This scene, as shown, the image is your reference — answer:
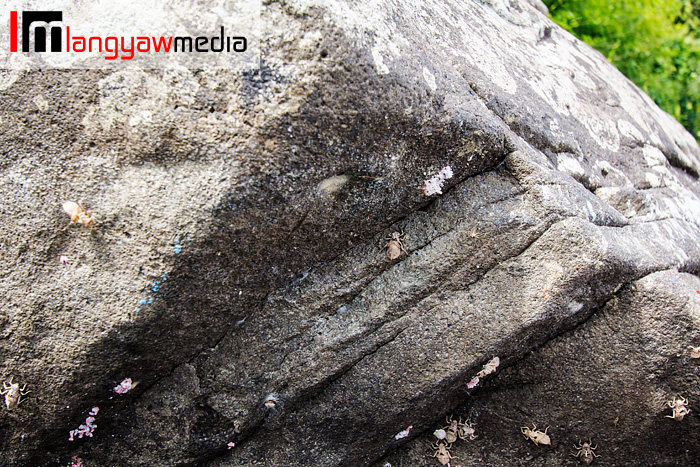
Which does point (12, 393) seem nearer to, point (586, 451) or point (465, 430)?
point (465, 430)

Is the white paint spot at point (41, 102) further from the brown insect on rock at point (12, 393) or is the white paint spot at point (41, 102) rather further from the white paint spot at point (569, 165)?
the white paint spot at point (569, 165)

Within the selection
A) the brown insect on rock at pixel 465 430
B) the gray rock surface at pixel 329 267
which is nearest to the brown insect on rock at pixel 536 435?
the gray rock surface at pixel 329 267

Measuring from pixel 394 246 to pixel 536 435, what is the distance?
1.49 metres

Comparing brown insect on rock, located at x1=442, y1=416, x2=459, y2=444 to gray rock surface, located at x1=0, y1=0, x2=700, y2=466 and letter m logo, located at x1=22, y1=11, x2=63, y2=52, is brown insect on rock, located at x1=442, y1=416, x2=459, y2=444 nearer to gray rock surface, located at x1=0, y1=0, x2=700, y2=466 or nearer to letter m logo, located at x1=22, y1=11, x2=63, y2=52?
gray rock surface, located at x1=0, y1=0, x2=700, y2=466

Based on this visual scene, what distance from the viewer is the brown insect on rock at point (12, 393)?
2510 millimetres

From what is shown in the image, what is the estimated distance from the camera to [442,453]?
118 inches

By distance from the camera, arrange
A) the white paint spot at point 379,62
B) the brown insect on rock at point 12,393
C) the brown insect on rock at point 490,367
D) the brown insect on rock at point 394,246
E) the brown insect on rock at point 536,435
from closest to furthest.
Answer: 1. the white paint spot at point 379,62
2. the brown insect on rock at point 12,393
3. the brown insect on rock at point 394,246
4. the brown insect on rock at point 490,367
5. the brown insect on rock at point 536,435

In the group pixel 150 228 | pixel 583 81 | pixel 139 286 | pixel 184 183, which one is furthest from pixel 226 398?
pixel 583 81

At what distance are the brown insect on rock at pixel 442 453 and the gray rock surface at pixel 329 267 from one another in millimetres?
55

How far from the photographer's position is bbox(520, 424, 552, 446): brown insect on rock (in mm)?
2955

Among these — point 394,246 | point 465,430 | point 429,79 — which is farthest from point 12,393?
point 429,79

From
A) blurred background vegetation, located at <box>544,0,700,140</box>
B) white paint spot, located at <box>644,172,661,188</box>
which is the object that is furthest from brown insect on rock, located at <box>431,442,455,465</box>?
blurred background vegetation, located at <box>544,0,700,140</box>

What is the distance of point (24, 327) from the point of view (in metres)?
2.46

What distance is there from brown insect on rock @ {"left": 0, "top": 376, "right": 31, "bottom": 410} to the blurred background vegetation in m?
7.64
